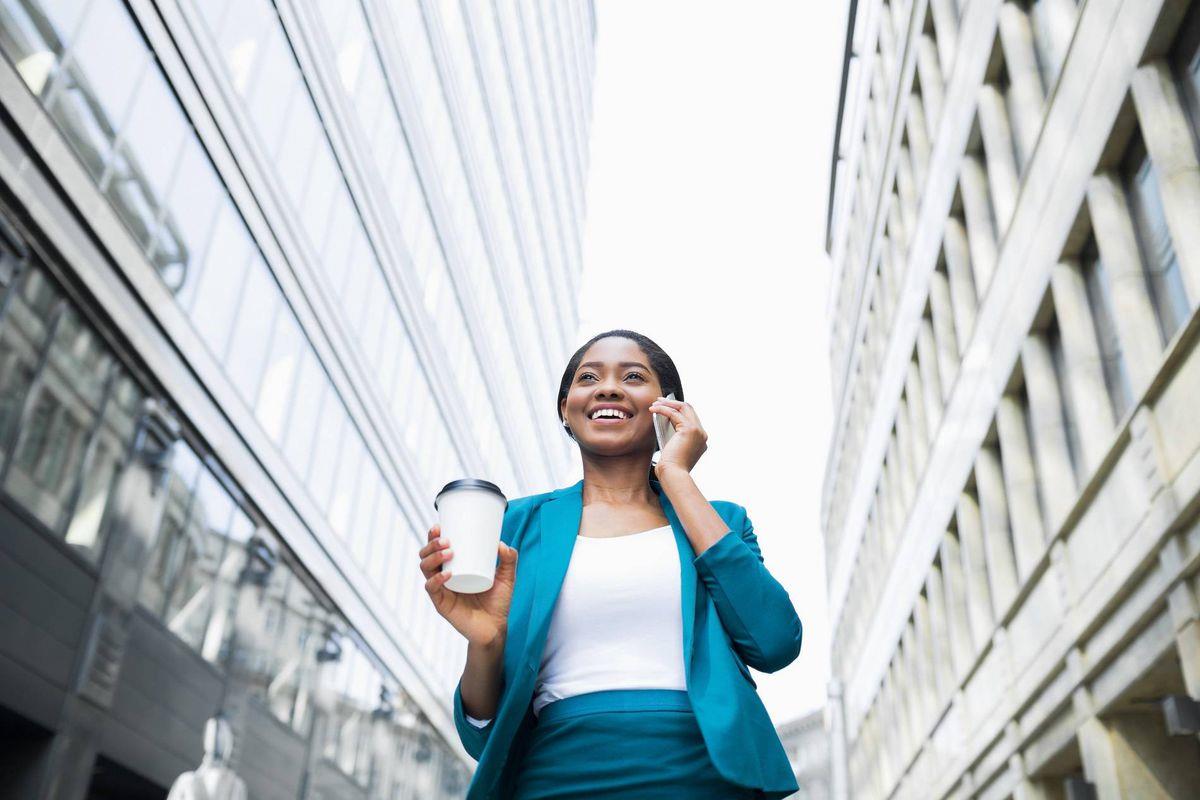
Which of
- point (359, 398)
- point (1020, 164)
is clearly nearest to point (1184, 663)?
point (1020, 164)

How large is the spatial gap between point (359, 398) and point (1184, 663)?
16090 millimetres

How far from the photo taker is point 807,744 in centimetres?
9438

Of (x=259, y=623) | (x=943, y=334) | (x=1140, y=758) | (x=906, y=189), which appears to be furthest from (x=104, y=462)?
(x=906, y=189)

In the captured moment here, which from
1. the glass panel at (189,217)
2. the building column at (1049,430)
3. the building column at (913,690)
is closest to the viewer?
the building column at (1049,430)

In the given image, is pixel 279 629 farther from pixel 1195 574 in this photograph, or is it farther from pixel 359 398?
pixel 1195 574

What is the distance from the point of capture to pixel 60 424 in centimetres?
1165

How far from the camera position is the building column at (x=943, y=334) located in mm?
19250

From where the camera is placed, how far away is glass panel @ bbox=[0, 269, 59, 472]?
35.1ft

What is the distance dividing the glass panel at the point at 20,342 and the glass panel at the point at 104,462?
1371 millimetres

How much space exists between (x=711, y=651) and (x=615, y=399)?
72 centimetres

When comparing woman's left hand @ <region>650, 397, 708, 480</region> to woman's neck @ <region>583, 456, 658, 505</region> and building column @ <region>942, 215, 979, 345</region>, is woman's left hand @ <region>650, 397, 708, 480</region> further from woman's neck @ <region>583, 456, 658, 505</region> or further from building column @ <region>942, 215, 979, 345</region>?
building column @ <region>942, 215, 979, 345</region>

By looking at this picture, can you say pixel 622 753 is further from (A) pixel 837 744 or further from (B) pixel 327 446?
(A) pixel 837 744

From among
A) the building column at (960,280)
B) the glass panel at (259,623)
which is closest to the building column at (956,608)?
the building column at (960,280)

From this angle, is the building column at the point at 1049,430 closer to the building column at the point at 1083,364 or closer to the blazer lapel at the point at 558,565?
the building column at the point at 1083,364
